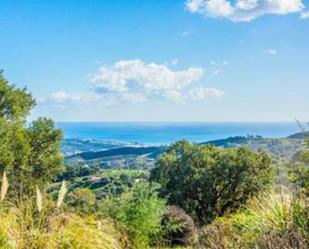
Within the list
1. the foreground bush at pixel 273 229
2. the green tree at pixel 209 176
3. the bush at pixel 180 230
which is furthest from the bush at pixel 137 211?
the green tree at pixel 209 176

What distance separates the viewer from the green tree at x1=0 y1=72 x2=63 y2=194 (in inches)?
712

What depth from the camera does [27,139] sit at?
18734mm

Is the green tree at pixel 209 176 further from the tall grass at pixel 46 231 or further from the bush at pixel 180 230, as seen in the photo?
the tall grass at pixel 46 231

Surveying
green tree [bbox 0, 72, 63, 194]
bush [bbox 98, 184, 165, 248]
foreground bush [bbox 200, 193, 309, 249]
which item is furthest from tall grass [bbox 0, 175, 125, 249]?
green tree [bbox 0, 72, 63, 194]

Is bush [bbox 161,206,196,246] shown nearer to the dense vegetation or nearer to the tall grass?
the dense vegetation

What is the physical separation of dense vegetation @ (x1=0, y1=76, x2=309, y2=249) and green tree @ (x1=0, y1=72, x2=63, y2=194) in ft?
0.11

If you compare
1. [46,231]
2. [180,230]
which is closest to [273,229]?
[46,231]

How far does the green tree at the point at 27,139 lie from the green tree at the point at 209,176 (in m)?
8.65

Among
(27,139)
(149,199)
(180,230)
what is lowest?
(180,230)

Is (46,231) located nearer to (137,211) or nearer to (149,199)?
(137,211)

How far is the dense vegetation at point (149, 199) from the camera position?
205 inches

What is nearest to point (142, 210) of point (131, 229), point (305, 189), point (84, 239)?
point (131, 229)

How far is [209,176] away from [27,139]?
38.8 ft

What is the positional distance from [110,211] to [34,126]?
1040cm
